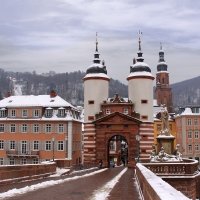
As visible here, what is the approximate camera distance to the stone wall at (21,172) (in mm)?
18017

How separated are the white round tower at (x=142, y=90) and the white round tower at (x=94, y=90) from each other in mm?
4113

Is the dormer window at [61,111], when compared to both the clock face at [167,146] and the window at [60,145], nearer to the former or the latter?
the window at [60,145]

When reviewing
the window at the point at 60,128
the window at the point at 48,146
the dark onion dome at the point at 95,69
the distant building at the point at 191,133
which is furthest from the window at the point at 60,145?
the distant building at the point at 191,133

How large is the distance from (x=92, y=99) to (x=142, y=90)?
7.62m

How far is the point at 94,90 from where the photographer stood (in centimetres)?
5734

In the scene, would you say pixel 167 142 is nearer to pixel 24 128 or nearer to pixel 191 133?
pixel 24 128

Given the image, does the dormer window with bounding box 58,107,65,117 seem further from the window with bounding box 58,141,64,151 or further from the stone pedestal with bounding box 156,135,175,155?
the stone pedestal with bounding box 156,135,175,155

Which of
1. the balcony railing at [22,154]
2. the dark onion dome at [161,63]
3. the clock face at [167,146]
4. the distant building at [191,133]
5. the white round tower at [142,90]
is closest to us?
the clock face at [167,146]

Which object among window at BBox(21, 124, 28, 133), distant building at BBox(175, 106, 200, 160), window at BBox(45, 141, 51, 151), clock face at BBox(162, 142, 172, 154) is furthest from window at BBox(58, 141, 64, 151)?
distant building at BBox(175, 106, 200, 160)

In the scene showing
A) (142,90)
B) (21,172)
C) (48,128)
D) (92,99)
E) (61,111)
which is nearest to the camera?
(21,172)

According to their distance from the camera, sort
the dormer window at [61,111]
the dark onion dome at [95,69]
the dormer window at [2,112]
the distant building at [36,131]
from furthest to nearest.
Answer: the dormer window at [2,112], the dormer window at [61,111], the distant building at [36,131], the dark onion dome at [95,69]

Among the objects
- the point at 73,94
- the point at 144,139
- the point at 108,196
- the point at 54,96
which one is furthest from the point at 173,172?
the point at 73,94

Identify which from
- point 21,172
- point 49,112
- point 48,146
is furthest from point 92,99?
point 21,172

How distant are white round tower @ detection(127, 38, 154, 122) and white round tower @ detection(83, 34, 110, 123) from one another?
411 cm
